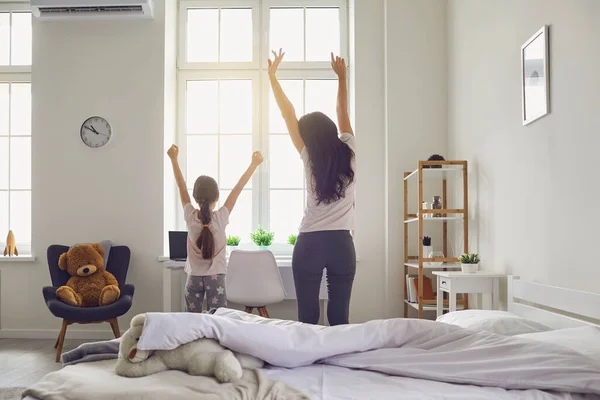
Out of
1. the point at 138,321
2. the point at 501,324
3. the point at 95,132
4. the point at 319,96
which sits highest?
the point at 319,96

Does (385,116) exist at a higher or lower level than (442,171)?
higher

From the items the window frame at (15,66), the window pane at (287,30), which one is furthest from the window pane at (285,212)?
the window frame at (15,66)

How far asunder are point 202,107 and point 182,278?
4.86ft

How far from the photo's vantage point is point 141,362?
1.50 m

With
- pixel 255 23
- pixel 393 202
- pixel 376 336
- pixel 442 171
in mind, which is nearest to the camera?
pixel 376 336

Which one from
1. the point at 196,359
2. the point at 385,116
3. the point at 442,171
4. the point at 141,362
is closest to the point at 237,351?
the point at 196,359

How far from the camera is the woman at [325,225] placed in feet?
7.53

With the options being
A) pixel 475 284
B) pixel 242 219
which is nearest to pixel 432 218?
pixel 475 284

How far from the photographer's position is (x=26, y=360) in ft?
12.6

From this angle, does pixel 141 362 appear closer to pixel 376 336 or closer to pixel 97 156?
pixel 376 336

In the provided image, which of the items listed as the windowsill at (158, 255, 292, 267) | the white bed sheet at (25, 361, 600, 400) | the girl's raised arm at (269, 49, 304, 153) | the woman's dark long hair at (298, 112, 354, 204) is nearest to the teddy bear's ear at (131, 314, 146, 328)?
the white bed sheet at (25, 361, 600, 400)

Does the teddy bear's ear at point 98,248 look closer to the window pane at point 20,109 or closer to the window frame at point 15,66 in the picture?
the window pane at point 20,109

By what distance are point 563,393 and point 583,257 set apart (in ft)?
3.50

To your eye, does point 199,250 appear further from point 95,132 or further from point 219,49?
point 219,49
